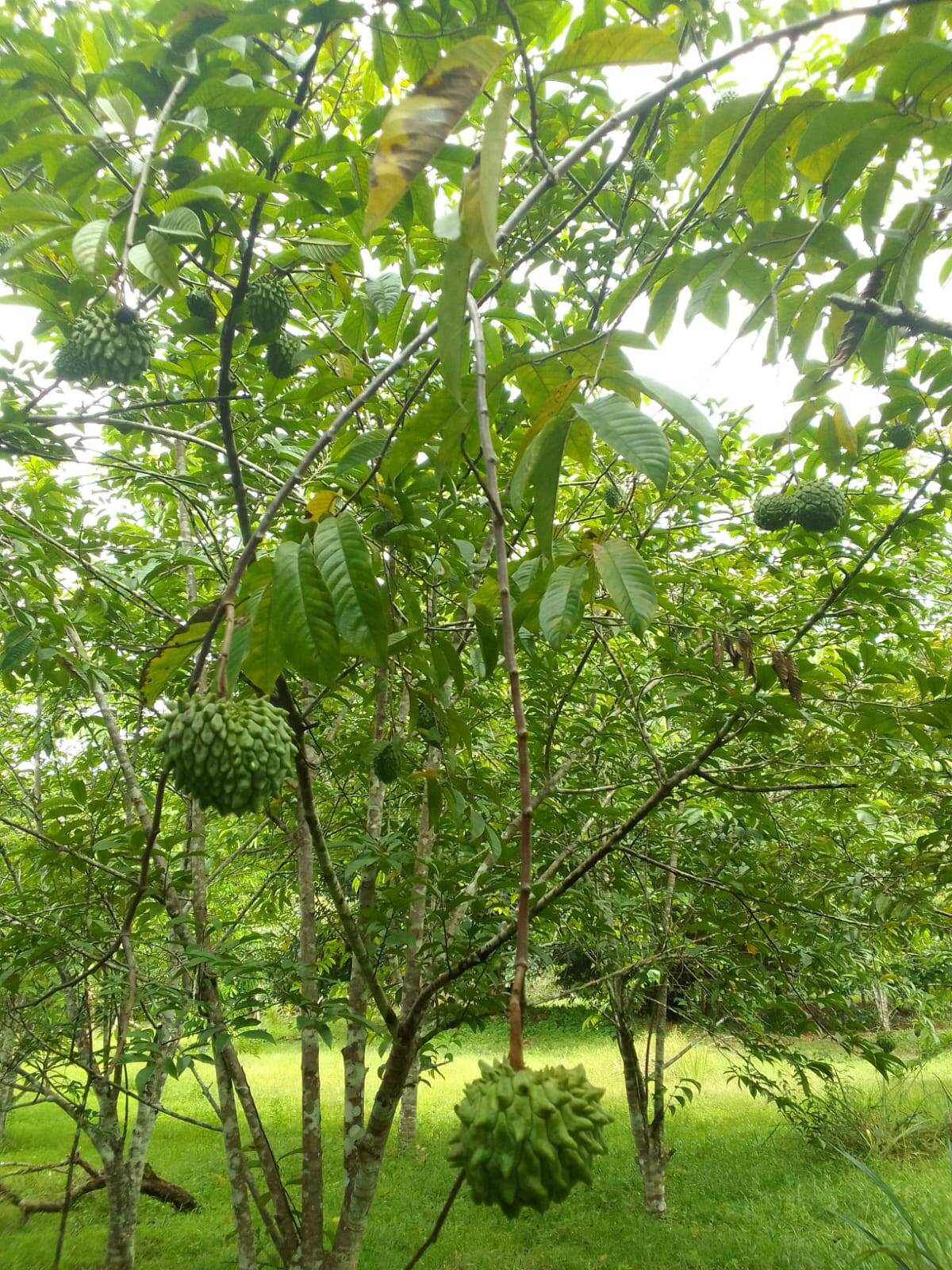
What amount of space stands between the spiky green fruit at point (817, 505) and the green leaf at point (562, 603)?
4.29 feet

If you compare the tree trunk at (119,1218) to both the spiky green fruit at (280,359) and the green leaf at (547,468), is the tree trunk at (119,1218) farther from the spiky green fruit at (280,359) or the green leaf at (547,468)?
the green leaf at (547,468)

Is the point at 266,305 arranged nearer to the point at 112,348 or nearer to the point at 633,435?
the point at 112,348

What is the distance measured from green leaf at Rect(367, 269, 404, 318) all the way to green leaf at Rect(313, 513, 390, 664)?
0.89 metres

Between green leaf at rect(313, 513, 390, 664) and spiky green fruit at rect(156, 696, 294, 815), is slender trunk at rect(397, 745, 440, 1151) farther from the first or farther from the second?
green leaf at rect(313, 513, 390, 664)

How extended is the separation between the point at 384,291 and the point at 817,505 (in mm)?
1346

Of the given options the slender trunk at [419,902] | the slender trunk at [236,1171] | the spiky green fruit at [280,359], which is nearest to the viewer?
the spiky green fruit at [280,359]

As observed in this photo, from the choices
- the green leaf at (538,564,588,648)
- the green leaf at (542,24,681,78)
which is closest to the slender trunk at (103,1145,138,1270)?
the green leaf at (538,564,588,648)

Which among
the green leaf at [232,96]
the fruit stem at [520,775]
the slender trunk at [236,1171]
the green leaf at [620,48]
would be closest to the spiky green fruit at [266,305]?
the green leaf at [232,96]

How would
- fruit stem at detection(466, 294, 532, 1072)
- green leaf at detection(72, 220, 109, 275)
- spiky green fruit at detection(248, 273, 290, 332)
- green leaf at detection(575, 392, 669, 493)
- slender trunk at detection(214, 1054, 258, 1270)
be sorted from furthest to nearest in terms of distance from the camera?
slender trunk at detection(214, 1054, 258, 1270)
spiky green fruit at detection(248, 273, 290, 332)
green leaf at detection(72, 220, 109, 275)
green leaf at detection(575, 392, 669, 493)
fruit stem at detection(466, 294, 532, 1072)

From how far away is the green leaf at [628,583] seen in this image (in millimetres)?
1096

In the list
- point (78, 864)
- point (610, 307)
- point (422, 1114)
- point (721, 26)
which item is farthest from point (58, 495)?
point (422, 1114)

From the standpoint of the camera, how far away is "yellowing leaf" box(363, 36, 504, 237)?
67 cm

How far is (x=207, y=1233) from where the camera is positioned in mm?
5398

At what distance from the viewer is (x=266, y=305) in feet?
4.94
